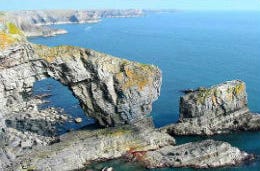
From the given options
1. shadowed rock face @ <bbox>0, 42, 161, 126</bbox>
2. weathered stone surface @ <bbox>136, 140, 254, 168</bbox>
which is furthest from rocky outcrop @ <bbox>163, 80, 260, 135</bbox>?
weathered stone surface @ <bbox>136, 140, 254, 168</bbox>

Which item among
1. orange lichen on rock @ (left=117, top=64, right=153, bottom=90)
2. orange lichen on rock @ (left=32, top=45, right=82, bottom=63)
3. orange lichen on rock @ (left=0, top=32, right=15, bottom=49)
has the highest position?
orange lichen on rock @ (left=0, top=32, right=15, bottom=49)

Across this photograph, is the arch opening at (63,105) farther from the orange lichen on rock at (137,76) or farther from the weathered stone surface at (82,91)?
the orange lichen on rock at (137,76)

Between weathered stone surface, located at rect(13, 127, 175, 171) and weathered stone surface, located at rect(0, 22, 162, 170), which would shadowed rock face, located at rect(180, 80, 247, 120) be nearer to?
weathered stone surface, located at rect(0, 22, 162, 170)

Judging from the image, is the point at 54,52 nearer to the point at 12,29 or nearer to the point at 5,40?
the point at 12,29

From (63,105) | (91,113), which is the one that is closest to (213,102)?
(91,113)

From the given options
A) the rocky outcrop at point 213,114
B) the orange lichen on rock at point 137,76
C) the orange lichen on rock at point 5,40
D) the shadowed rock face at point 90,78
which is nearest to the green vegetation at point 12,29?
the orange lichen on rock at point 5,40

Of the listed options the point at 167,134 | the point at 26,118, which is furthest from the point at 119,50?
the point at 167,134

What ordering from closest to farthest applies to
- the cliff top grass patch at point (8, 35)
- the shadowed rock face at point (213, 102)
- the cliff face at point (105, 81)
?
the cliff top grass patch at point (8, 35) → the cliff face at point (105, 81) → the shadowed rock face at point (213, 102)
